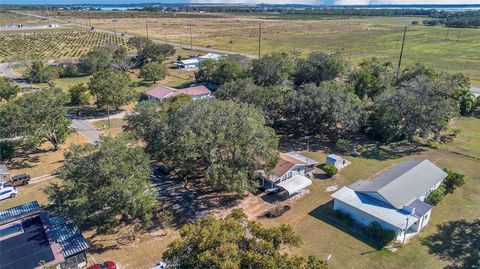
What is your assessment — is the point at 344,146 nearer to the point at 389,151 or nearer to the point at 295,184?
the point at 389,151

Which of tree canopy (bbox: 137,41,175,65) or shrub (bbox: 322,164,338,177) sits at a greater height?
tree canopy (bbox: 137,41,175,65)

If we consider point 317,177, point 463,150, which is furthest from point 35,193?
point 463,150

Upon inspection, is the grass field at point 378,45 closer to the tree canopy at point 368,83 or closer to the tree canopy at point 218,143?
the tree canopy at point 368,83

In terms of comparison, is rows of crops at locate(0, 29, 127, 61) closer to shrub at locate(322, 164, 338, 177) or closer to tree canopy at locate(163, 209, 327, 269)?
shrub at locate(322, 164, 338, 177)

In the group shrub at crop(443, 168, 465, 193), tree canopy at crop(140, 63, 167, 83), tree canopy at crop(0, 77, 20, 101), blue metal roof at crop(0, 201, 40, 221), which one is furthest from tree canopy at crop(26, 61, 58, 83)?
shrub at crop(443, 168, 465, 193)

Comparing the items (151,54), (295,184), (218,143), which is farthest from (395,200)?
(151,54)

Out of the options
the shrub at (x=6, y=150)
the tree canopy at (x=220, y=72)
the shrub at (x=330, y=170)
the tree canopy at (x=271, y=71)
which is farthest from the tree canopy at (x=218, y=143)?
the tree canopy at (x=220, y=72)

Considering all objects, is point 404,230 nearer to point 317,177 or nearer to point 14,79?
point 317,177
